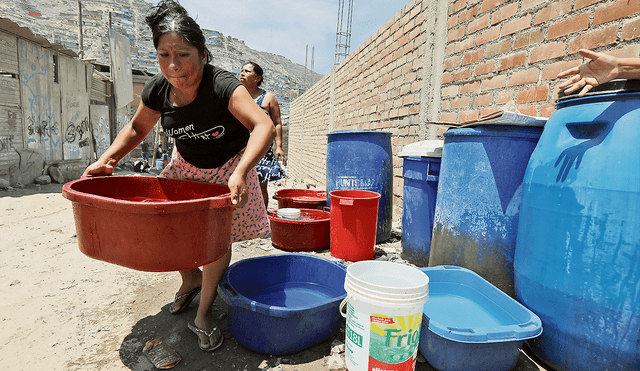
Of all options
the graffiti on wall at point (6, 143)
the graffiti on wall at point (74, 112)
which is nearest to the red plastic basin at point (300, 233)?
the graffiti on wall at point (6, 143)

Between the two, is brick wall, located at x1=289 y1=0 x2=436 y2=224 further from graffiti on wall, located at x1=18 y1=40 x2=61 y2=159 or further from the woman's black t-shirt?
graffiti on wall, located at x1=18 y1=40 x2=61 y2=159

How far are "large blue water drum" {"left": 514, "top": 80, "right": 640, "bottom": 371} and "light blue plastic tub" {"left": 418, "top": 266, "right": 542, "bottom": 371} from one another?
0.47ft

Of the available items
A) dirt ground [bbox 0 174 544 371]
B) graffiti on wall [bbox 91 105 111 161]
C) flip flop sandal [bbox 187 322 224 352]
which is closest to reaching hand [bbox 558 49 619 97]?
dirt ground [bbox 0 174 544 371]

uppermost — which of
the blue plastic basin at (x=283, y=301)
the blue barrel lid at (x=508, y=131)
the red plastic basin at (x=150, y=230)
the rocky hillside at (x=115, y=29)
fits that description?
the rocky hillside at (x=115, y=29)

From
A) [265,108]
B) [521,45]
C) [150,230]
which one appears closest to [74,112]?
[265,108]

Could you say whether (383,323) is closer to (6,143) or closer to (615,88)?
(615,88)

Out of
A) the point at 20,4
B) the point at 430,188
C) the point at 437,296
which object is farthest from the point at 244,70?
the point at 20,4

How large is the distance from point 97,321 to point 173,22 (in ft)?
5.46

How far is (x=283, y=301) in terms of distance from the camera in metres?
1.90

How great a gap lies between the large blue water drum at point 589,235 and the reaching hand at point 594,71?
4 centimetres

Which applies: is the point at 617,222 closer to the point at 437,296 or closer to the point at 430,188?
the point at 437,296

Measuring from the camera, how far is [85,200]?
113cm

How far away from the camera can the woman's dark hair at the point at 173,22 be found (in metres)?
1.39

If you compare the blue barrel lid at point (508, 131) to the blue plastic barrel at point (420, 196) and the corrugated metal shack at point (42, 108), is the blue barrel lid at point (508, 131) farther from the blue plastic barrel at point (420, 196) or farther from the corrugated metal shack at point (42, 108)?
the corrugated metal shack at point (42, 108)
